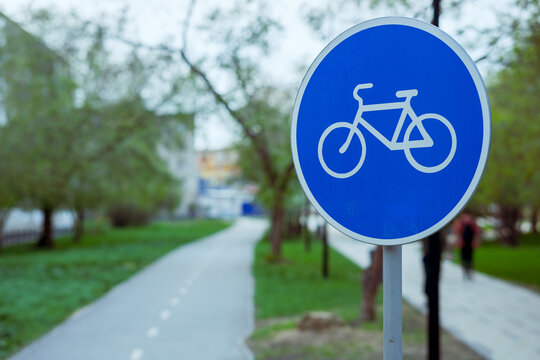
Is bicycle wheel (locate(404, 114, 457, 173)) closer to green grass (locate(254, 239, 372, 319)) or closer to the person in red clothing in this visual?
green grass (locate(254, 239, 372, 319))

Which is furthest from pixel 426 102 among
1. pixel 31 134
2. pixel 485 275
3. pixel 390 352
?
pixel 31 134

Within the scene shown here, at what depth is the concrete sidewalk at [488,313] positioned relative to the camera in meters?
8.27

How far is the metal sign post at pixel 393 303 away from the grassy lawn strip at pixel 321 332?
559 cm

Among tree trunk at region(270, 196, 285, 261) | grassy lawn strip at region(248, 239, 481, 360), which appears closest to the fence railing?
tree trunk at region(270, 196, 285, 261)

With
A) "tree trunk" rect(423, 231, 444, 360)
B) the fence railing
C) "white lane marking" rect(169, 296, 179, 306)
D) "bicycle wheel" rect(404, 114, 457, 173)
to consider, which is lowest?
the fence railing

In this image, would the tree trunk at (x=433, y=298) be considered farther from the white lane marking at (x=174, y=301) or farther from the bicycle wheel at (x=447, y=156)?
the white lane marking at (x=174, y=301)

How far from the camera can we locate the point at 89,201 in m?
30.0

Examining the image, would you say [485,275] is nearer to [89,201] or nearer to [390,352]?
[390,352]

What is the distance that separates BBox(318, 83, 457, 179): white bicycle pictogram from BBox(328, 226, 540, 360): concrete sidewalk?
664cm

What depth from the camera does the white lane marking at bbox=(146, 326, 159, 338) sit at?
9188mm

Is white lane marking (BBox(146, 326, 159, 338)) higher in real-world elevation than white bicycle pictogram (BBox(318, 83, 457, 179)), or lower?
lower

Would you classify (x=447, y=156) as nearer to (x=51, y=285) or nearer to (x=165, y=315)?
(x=165, y=315)

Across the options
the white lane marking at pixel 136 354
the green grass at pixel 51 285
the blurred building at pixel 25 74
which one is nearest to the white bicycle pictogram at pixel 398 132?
the white lane marking at pixel 136 354

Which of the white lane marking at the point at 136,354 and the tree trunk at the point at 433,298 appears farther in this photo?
the white lane marking at the point at 136,354
